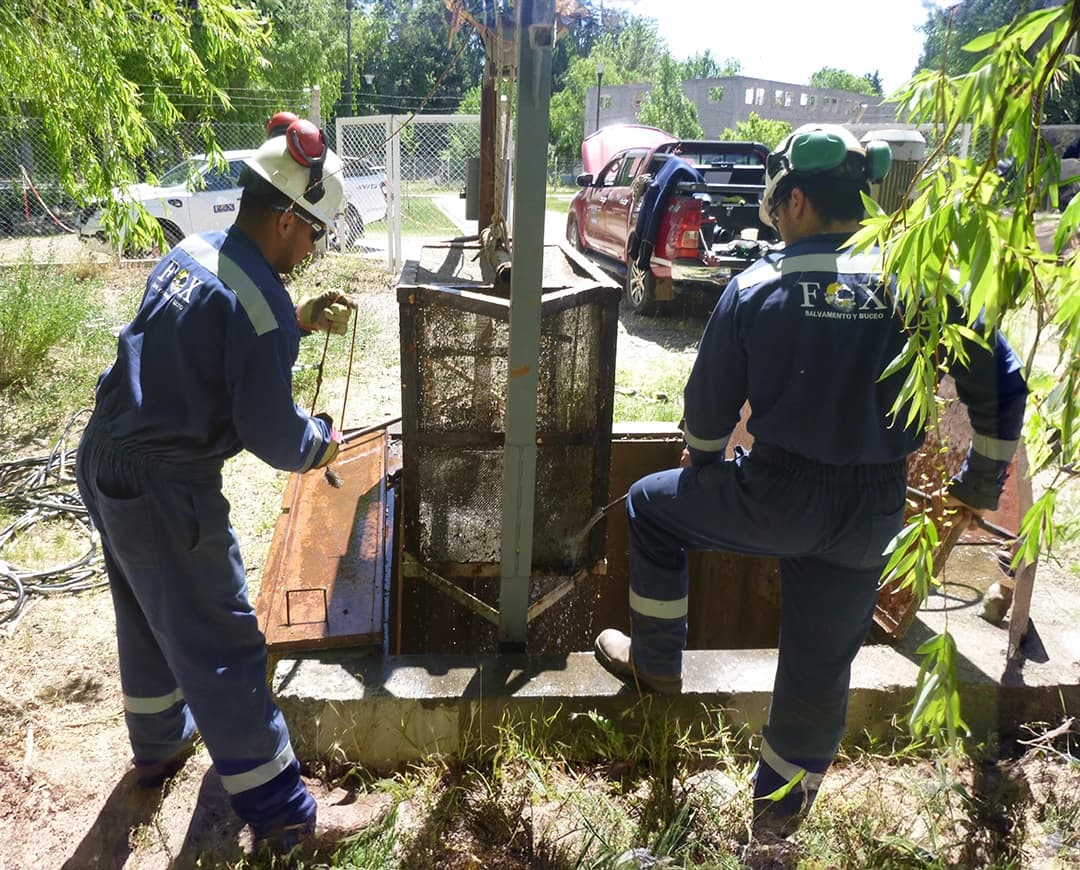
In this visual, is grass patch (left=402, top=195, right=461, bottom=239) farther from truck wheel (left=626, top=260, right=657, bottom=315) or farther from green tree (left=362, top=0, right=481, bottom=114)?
green tree (left=362, top=0, right=481, bottom=114)

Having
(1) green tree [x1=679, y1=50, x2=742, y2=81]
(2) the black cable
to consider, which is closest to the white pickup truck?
(2) the black cable

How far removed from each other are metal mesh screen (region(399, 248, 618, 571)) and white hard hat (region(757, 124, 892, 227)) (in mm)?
941

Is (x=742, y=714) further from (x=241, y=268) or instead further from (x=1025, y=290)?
(x=241, y=268)

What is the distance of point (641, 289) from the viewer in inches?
395

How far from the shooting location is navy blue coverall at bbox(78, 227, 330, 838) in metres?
2.22

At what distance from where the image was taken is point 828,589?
8.07ft

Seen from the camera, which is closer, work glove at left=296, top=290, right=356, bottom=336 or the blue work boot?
the blue work boot

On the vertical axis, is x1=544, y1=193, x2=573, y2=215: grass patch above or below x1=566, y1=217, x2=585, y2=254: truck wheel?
below

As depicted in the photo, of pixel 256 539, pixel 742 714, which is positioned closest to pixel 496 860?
pixel 742 714

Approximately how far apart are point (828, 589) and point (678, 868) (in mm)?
855

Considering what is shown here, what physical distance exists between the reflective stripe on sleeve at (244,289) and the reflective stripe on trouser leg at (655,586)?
1232 millimetres

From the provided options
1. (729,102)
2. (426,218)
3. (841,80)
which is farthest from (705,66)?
(426,218)

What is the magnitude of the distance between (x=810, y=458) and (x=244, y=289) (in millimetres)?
1576

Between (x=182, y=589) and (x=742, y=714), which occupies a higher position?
(x=182, y=589)
